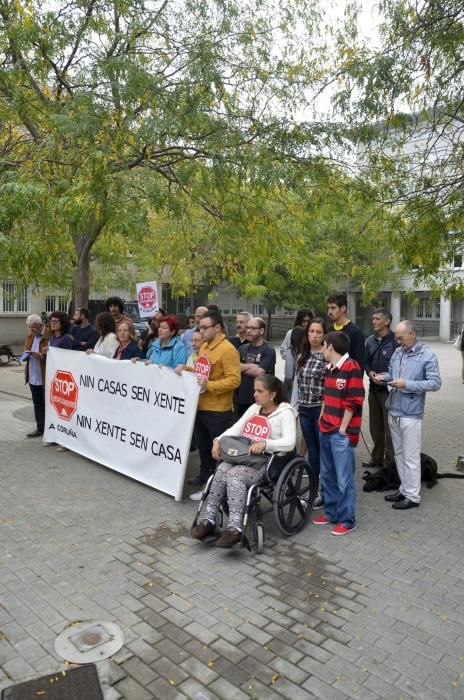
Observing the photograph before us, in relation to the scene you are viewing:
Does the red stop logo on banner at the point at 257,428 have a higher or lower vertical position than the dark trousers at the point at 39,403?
higher

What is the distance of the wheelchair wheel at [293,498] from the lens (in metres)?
4.68

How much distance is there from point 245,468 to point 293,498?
1.98 feet

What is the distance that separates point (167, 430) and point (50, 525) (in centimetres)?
150

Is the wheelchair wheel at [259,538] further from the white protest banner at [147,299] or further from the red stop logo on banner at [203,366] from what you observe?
the white protest banner at [147,299]

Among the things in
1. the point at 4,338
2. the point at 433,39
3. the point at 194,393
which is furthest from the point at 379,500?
the point at 4,338

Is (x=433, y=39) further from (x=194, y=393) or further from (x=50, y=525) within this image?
(x=50, y=525)

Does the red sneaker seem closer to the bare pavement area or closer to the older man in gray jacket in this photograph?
the bare pavement area

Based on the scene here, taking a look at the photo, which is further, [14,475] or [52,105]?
[52,105]

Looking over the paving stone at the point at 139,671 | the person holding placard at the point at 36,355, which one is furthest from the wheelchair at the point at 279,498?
the person holding placard at the point at 36,355

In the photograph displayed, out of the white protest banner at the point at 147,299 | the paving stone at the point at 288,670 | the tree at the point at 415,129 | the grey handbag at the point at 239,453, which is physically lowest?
the paving stone at the point at 288,670

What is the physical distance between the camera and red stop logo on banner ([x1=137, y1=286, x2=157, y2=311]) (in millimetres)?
11750

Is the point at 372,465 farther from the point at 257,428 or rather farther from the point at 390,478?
the point at 257,428

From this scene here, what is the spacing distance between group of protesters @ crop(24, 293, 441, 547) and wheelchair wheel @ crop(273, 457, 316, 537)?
0.50 feet

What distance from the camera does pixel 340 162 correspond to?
814cm
